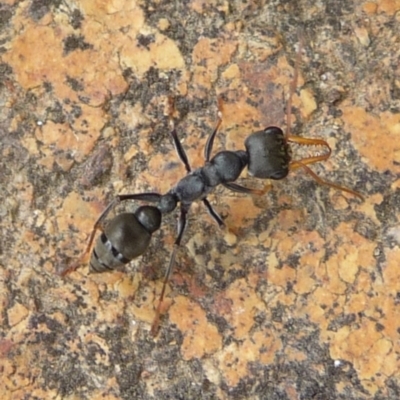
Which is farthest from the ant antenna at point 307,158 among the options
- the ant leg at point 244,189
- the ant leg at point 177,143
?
the ant leg at point 177,143

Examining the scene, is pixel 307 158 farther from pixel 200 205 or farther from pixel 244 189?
pixel 200 205

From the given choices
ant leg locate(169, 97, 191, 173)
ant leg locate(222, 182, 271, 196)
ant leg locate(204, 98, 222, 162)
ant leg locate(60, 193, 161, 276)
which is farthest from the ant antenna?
ant leg locate(60, 193, 161, 276)

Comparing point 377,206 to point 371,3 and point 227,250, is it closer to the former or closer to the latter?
point 227,250

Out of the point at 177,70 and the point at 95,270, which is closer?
the point at 95,270

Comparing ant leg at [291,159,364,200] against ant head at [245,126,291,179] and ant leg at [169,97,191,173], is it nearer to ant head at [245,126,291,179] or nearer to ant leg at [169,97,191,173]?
ant head at [245,126,291,179]

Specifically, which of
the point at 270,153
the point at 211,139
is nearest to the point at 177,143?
the point at 211,139

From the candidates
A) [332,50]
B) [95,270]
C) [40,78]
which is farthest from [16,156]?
[332,50]
